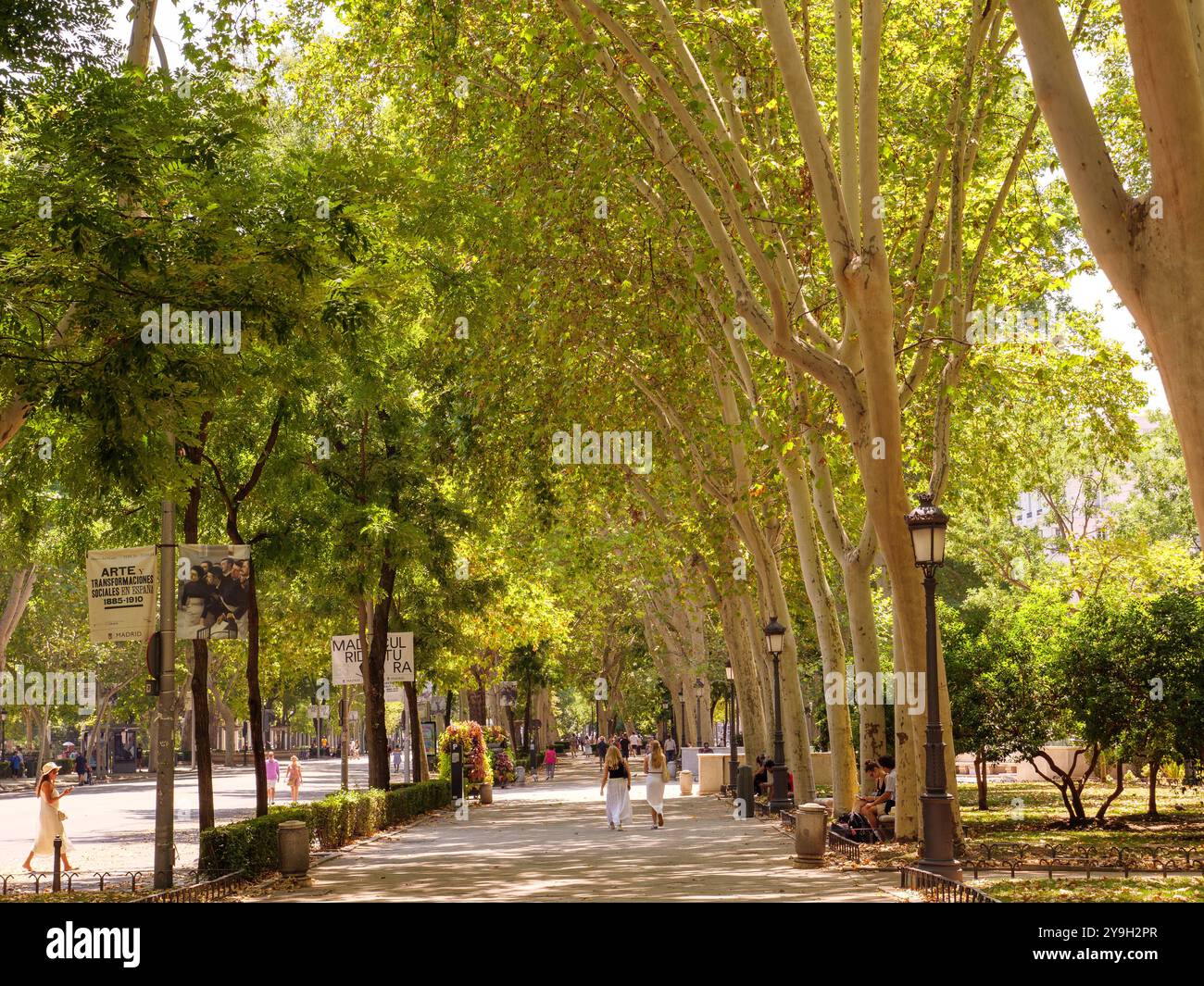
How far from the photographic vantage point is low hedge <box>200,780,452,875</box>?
1566cm

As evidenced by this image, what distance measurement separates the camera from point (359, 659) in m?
26.2

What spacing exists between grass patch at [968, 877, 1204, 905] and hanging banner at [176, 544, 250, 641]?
8918 mm

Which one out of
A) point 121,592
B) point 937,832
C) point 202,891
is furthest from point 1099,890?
point 121,592

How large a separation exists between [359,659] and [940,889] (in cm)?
1543

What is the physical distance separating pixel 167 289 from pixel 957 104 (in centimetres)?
1081

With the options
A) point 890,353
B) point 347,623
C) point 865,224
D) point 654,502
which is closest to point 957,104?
point 865,224

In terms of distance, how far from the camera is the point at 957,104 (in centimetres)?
1764

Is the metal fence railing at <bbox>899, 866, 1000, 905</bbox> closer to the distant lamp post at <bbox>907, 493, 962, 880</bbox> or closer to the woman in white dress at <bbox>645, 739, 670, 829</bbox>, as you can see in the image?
the distant lamp post at <bbox>907, 493, 962, 880</bbox>

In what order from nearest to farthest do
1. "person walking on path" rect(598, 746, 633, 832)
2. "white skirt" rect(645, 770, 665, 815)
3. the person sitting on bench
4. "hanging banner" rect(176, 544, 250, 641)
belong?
"hanging banner" rect(176, 544, 250, 641), the person sitting on bench, "person walking on path" rect(598, 746, 633, 832), "white skirt" rect(645, 770, 665, 815)

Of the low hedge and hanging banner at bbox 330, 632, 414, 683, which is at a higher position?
hanging banner at bbox 330, 632, 414, 683

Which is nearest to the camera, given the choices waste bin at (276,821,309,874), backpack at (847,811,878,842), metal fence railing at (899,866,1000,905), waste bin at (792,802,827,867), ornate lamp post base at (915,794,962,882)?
metal fence railing at (899,866,1000,905)

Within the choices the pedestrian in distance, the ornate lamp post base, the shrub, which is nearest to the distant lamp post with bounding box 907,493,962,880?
the ornate lamp post base

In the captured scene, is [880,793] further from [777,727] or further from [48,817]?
[48,817]

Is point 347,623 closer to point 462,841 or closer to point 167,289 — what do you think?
point 462,841
